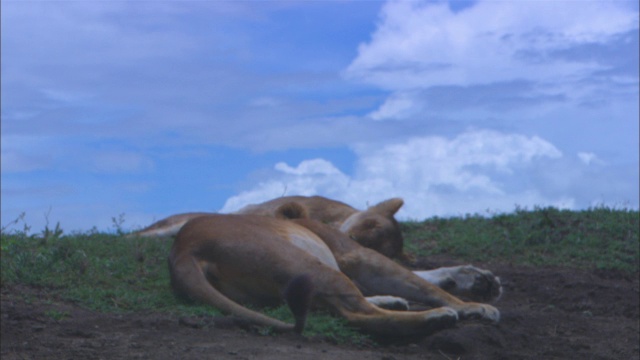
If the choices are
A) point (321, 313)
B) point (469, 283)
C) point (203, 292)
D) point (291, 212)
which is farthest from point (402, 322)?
point (291, 212)

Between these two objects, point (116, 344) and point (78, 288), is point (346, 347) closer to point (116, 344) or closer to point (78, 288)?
point (116, 344)

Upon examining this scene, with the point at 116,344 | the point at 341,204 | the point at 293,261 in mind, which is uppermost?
the point at 341,204

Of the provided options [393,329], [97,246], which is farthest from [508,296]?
[97,246]

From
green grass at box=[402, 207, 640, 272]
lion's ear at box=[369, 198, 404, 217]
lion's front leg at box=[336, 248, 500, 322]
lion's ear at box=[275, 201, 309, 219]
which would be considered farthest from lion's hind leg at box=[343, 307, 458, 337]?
green grass at box=[402, 207, 640, 272]

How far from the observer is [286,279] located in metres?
5.54

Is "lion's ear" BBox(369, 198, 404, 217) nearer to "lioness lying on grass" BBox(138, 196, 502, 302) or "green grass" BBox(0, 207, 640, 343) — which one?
"lioness lying on grass" BBox(138, 196, 502, 302)

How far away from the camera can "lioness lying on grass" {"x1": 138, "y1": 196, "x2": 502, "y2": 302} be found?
6840mm

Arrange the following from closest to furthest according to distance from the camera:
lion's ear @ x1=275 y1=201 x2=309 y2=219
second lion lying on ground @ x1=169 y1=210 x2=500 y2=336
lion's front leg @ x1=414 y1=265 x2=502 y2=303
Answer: second lion lying on ground @ x1=169 y1=210 x2=500 y2=336 < lion's front leg @ x1=414 y1=265 x2=502 y2=303 < lion's ear @ x1=275 y1=201 x2=309 y2=219

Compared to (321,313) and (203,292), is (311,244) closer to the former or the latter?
(321,313)

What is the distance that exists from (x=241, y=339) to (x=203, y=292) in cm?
70

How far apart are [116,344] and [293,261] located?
3.95ft

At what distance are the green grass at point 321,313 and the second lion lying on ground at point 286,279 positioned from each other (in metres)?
0.12

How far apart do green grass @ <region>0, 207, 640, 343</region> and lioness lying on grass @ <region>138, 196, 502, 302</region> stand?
1.16m

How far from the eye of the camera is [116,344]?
4828 mm
